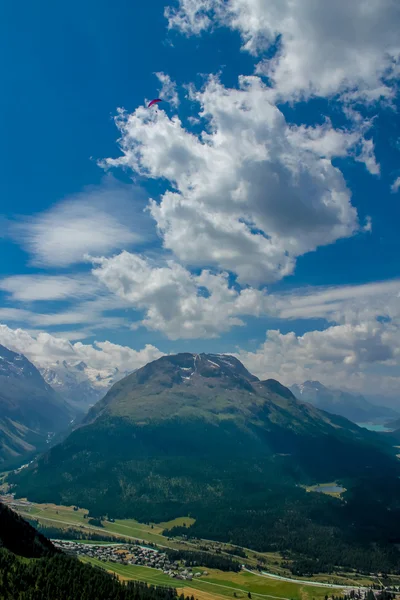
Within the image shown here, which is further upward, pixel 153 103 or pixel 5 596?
pixel 153 103

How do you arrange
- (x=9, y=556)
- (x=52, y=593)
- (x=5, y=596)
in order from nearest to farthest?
(x=5, y=596)
(x=52, y=593)
(x=9, y=556)

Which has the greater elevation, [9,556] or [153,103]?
[153,103]

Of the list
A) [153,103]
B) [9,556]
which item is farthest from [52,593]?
[153,103]

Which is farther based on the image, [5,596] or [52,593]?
[52,593]

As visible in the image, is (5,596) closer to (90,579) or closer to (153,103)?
(90,579)

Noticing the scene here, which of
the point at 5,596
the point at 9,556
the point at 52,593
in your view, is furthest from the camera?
the point at 9,556

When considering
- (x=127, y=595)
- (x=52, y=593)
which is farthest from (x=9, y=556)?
(x=127, y=595)

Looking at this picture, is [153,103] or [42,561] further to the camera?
[42,561]

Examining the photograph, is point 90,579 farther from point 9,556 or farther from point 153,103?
point 153,103

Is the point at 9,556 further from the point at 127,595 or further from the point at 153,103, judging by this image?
the point at 153,103
